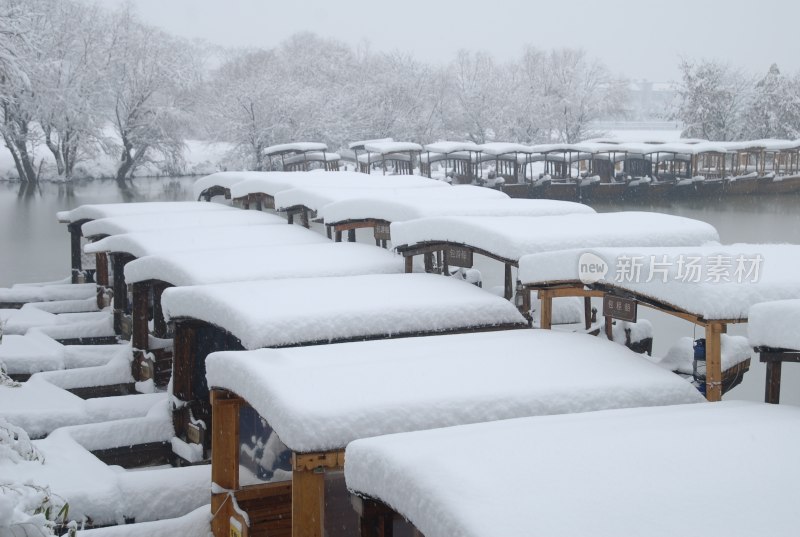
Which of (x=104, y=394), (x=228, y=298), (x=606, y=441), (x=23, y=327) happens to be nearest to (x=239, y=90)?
(x=23, y=327)

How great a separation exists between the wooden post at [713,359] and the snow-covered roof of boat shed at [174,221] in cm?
1354

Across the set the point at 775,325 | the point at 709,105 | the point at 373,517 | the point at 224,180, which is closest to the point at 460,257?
the point at 775,325

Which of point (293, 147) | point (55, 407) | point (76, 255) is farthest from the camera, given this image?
point (293, 147)

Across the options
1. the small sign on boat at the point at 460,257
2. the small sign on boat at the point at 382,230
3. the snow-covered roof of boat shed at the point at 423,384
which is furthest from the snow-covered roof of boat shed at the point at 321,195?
the snow-covered roof of boat shed at the point at 423,384

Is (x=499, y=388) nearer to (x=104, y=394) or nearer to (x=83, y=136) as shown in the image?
(x=104, y=394)

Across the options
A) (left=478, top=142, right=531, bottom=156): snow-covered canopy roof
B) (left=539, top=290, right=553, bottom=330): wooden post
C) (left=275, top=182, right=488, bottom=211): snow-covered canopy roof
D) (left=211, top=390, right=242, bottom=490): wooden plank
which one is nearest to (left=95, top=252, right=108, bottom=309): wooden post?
(left=275, top=182, right=488, bottom=211): snow-covered canopy roof

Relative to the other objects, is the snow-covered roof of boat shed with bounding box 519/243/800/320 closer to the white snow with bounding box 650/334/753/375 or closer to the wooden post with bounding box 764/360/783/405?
the wooden post with bounding box 764/360/783/405

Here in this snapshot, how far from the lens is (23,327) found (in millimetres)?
19812

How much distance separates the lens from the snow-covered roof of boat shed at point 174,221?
64.7ft

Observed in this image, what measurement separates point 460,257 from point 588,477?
8.38 meters

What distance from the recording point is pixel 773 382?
7.23 meters

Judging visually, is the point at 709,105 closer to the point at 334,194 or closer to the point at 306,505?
the point at 334,194

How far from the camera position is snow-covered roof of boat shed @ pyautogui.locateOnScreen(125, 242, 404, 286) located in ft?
44.0

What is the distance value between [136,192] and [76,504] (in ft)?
162
